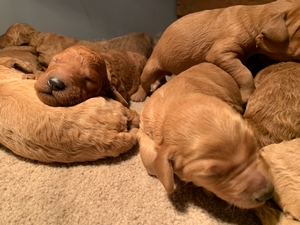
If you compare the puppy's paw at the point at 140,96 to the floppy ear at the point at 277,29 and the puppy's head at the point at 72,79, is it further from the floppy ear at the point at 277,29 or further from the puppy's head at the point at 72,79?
the floppy ear at the point at 277,29

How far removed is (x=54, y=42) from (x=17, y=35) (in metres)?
0.49

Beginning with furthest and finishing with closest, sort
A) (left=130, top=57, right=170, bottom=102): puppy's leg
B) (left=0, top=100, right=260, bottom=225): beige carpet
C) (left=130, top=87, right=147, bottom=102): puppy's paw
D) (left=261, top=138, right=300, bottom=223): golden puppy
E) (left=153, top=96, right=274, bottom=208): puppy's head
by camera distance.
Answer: (left=130, top=87, right=147, bottom=102): puppy's paw
(left=130, top=57, right=170, bottom=102): puppy's leg
(left=0, top=100, right=260, bottom=225): beige carpet
(left=261, top=138, right=300, bottom=223): golden puppy
(left=153, top=96, right=274, bottom=208): puppy's head

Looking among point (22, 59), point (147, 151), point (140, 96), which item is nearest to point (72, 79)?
point (147, 151)

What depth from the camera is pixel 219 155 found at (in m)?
1.73

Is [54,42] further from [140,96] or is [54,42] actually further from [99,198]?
[99,198]

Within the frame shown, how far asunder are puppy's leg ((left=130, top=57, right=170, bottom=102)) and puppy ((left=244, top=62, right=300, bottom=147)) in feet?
3.69

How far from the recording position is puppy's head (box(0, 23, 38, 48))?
381 cm

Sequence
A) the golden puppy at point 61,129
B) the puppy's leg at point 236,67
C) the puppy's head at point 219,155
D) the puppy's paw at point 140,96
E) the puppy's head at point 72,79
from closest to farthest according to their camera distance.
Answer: the puppy's head at point 219,155, the golden puppy at point 61,129, the puppy's head at point 72,79, the puppy's leg at point 236,67, the puppy's paw at point 140,96

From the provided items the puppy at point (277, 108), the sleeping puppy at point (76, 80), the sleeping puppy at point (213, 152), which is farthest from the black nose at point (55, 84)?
the puppy at point (277, 108)

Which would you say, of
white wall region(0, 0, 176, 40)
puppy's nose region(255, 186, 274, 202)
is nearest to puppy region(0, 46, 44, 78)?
white wall region(0, 0, 176, 40)

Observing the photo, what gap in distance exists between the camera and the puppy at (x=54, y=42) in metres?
3.71

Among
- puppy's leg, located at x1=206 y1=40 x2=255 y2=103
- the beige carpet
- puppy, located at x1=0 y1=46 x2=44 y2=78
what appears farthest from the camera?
puppy, located at x1=0 y1=46 x2=44 y2=78

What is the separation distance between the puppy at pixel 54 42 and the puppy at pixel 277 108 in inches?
76.9

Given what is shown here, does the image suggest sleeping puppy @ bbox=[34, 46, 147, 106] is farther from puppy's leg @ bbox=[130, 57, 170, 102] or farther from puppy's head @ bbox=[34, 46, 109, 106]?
puppy's leg @ bbox=[130, 57, 170, 102]
